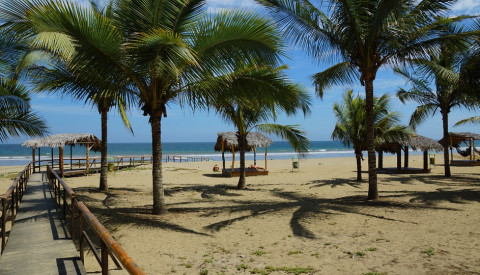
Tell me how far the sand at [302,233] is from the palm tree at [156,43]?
1.32m

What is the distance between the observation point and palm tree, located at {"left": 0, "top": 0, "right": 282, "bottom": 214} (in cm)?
506

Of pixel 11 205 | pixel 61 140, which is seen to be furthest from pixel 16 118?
pixel 61 140

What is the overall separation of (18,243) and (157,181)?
117 inches

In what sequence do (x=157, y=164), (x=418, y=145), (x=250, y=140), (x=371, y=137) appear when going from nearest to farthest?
1. (x=157, y=164)
2. (x=371, y=137)
3. (x=250, y=140)
4. (x=418, y=145)

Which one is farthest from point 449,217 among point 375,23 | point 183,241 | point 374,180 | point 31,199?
point 31,199

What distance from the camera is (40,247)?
4242 millimetres

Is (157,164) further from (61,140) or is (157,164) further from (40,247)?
(61,140)

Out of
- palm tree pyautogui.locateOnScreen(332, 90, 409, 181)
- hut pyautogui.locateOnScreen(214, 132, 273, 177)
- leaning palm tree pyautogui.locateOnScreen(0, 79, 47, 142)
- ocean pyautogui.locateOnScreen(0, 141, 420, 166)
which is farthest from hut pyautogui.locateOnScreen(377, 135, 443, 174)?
leaning palm tree pyautogui.locateOnScreen(0, 79, 47, 142)

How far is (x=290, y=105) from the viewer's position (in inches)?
307

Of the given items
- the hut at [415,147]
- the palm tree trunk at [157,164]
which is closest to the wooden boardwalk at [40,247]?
the palm tree trunk at [157,164]

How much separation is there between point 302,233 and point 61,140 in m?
16.1

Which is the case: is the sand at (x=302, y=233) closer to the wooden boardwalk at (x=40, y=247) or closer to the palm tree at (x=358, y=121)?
the wooden boardwalk at (x=40, y=247)

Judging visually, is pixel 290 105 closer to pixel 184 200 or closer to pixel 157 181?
pixel 157 181

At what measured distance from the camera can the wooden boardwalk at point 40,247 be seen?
11.5ft
